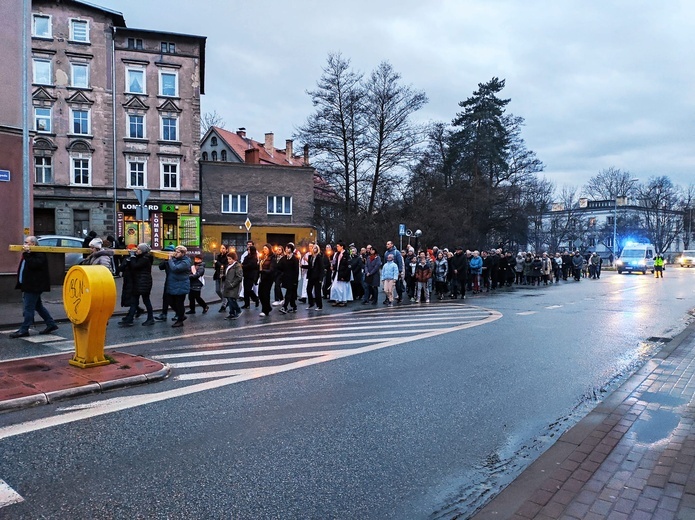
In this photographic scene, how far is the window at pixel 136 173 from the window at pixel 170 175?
1334 millimetres

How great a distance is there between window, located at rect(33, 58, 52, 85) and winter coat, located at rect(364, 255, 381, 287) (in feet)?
103

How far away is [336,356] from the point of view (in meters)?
8.29

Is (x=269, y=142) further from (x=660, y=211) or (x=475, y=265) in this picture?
(x=660, y=211)

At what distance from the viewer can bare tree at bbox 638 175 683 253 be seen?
259 ft

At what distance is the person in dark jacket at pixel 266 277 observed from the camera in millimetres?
13398

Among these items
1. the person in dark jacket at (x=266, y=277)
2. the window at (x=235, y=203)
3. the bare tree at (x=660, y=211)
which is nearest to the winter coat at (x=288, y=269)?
the person in dark jacket at (x=266, y=277)

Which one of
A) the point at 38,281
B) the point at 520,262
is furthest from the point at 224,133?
the point at 38,281

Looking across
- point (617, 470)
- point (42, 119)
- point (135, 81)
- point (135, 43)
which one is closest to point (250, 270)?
point (617, 470)

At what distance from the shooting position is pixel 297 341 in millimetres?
9625

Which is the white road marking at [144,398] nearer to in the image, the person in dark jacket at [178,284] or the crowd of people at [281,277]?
the person in dark jacket at [178,284]

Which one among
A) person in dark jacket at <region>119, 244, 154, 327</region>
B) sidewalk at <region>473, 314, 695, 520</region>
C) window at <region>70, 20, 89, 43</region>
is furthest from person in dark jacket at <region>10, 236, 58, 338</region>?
window at <region>70, 20, 89, 43</region>

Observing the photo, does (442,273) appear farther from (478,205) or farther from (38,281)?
(478,205)

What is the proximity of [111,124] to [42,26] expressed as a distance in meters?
7.48

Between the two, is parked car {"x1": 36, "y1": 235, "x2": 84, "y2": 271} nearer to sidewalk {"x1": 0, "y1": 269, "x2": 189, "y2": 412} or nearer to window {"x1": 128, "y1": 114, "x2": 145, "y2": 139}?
sidewalk {"x1": 0, "y1": 269, "x2": 189, "y2": 412}
